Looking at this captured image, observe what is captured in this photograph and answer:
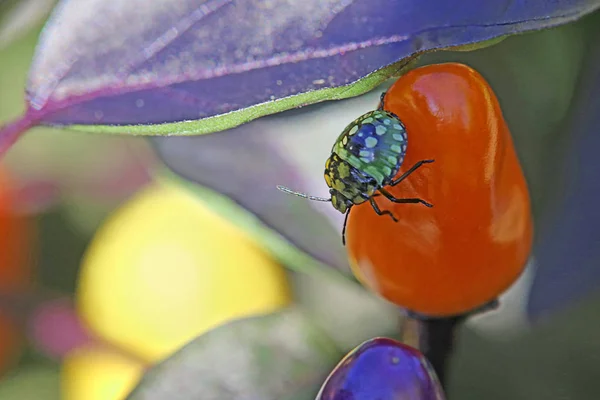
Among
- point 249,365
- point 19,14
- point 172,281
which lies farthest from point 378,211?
point 19,14

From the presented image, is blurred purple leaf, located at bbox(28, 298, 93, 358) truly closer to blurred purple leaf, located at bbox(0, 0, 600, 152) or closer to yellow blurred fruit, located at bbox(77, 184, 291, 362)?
yellow blurred fruit, located at bbox(77, 184, 291, 362)

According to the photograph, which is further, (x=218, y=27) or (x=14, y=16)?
(x=14, y=16)

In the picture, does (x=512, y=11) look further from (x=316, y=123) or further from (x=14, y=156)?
(x=14, y=156)

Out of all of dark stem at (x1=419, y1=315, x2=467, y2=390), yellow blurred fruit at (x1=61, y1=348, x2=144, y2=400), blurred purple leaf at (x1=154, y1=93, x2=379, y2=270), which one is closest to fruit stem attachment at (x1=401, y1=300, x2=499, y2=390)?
dark stem at (x1=419, y1=315, x2=467, y2=390)

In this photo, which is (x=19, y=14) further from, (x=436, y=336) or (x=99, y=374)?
(x=436, y=336)

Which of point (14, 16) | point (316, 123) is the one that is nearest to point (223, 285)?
point (316, 123)
